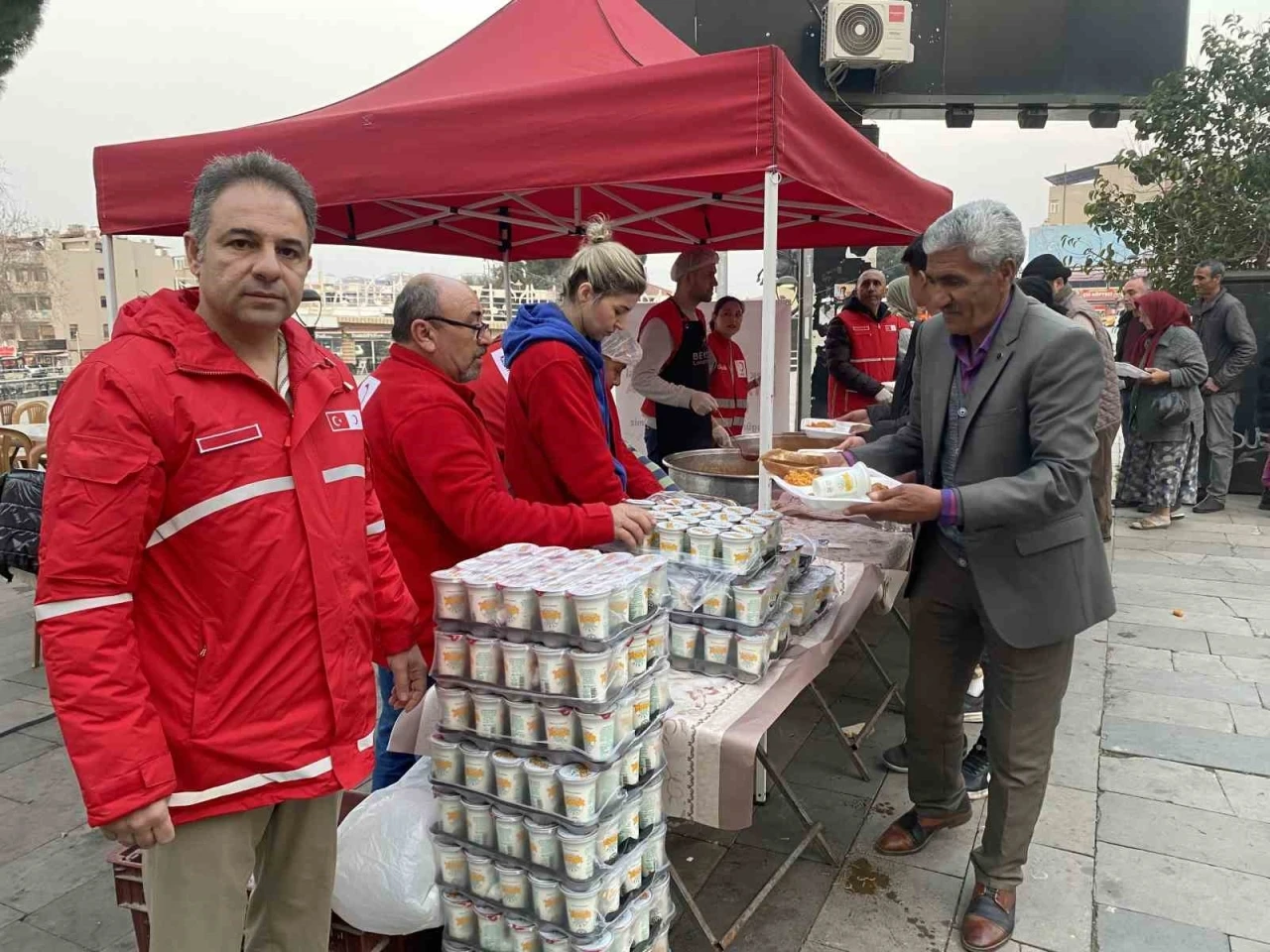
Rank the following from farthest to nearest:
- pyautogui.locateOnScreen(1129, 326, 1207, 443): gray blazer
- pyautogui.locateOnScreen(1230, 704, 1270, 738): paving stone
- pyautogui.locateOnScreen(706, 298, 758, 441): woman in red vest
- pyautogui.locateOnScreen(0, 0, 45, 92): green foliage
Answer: pyautogui.locateOnScreen(1129, 326, 1207, 443): gray blazer
pyautogui.locateOnScreen(0, 0, 45, 92): green foliage
pyautogui.locateOnScreen(706, 298, 758, 441): woman in red vest
pyautogui.locateOnScreen(1230, 704, 1270, 738): paving stone

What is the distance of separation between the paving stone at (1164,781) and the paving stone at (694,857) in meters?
1.65

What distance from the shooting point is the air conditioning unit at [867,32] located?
8.74m

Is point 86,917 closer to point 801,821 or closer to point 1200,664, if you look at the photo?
point 801,821

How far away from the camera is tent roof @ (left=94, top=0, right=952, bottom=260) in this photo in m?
2.56

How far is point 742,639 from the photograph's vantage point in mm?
2219

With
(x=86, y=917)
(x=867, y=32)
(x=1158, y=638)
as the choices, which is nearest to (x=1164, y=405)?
(x=1158, y=638)

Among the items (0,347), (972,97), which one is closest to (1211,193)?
(972,97)

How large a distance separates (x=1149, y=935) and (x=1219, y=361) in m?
6.88

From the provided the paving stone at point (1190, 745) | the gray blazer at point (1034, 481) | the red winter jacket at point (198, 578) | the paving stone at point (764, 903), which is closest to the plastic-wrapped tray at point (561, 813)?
the red winter jacket at point (198, 578)

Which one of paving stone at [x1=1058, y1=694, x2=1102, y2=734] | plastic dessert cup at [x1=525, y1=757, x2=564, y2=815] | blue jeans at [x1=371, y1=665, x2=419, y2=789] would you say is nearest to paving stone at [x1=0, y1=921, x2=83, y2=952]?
blue jeans at [x1=371, y1=665, x2=419, y2=789]

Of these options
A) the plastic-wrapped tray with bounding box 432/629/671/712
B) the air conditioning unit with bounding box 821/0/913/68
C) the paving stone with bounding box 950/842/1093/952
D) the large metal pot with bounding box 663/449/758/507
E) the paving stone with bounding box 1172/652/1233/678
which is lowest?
the paving stone with bounding box 950/842/1093/952

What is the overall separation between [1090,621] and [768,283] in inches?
54.7

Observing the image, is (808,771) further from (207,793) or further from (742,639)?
(207,793)

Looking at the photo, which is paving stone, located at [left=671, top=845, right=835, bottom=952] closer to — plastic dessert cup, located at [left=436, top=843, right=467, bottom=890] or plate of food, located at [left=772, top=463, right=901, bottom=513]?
plastic dessert cup, located at [left=436, top=843, right=467, bottom=890]
